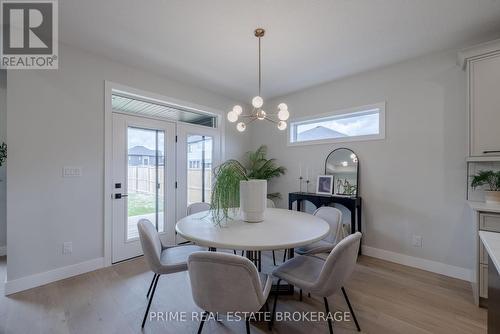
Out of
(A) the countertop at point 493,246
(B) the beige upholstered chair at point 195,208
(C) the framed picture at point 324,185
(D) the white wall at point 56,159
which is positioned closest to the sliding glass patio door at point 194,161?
(B) the beige upholstered chair at point 195,208

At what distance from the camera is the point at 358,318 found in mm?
1826

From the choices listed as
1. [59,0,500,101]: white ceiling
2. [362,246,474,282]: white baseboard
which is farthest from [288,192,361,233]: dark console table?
[59,0,500,101]: white ceiling

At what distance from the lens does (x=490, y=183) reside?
2.24m

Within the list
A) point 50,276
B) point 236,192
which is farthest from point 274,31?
point 50,276

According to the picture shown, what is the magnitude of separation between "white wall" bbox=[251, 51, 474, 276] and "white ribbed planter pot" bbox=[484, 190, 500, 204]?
308mm

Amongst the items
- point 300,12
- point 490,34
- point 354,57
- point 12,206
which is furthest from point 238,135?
point 490,34

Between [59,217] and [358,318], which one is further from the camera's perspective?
[59,217]

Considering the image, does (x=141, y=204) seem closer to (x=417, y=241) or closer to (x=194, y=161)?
(x=194, y=161)

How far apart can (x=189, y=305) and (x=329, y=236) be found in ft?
4.98

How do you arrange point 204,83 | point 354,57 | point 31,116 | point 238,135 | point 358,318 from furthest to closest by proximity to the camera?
point 238,135 < point 204,83 < point 354,57 < point 31,116 < point 358,318

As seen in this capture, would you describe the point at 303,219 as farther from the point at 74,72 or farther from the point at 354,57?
the point at 74,72

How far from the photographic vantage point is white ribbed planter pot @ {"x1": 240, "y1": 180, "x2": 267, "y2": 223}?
1.90 meters

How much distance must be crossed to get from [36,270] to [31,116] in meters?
1.61

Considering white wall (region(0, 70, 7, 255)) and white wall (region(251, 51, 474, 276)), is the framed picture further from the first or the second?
white wall (region(0, 70, 7, 255))
